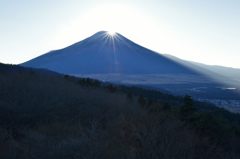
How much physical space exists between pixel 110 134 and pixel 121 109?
13.9ft

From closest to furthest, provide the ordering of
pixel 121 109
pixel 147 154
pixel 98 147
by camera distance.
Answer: pixel 147 154
pixel 98 147
pixel 121 109

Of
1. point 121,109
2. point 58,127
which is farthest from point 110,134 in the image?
point 121,109

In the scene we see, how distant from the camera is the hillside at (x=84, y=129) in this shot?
248 inches

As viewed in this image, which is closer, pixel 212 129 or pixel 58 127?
pixel 58 127

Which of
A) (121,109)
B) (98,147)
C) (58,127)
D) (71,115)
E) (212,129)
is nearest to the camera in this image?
(98,147)

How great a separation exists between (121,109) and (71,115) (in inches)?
55.1

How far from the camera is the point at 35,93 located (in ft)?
40.2

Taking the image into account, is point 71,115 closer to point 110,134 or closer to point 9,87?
point 9,87

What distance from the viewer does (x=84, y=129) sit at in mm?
8375

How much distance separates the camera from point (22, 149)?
650cm

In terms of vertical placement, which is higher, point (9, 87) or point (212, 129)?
point (9, 87)

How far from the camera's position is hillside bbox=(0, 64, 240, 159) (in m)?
6.29

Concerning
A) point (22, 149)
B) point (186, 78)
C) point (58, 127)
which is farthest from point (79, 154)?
point (186, 78)

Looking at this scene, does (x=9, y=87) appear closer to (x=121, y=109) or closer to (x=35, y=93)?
(x=35, y=93)
